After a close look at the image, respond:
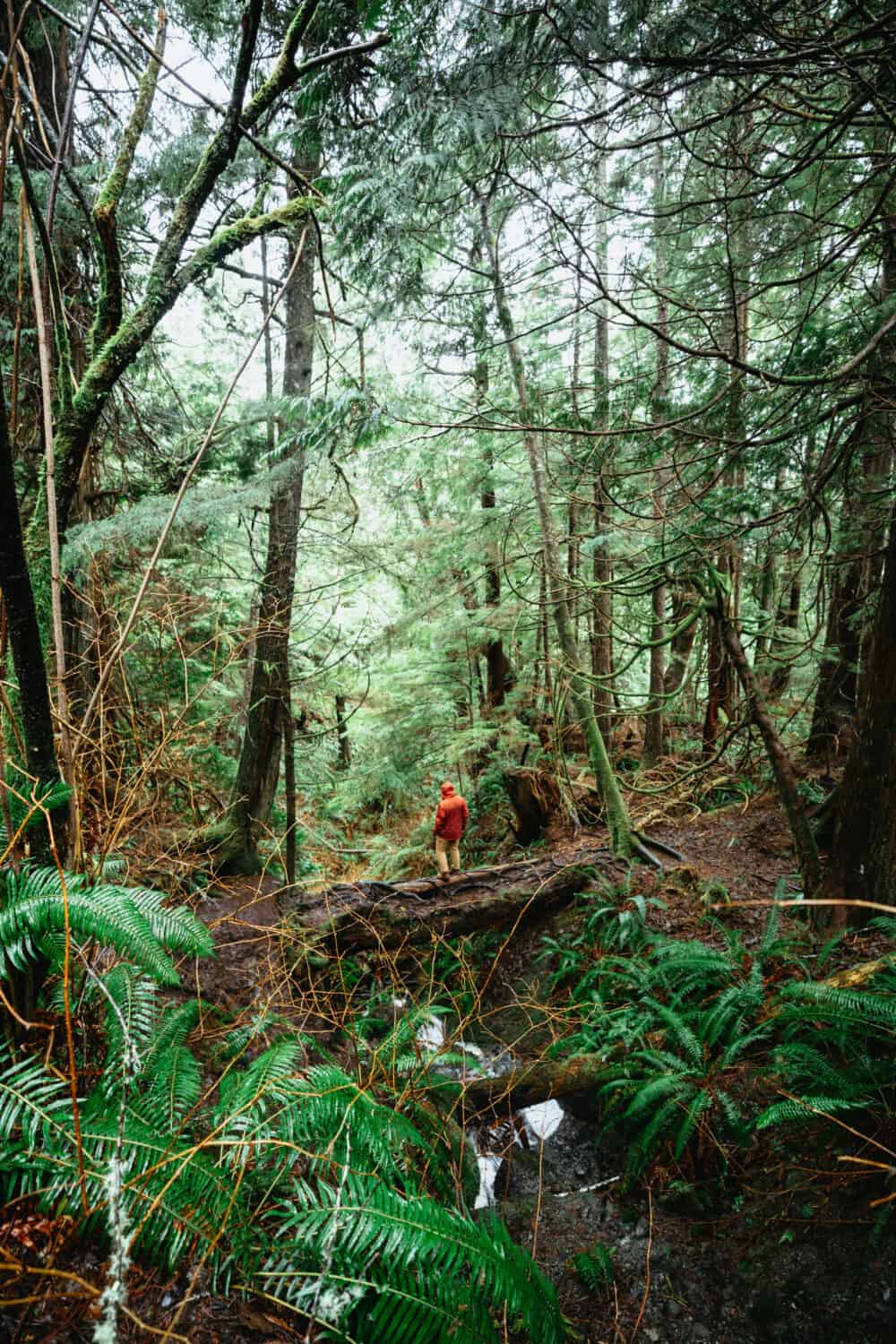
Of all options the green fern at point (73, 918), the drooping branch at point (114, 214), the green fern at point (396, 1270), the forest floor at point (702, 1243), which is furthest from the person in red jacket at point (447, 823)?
the drooping branch at point (114, 214)

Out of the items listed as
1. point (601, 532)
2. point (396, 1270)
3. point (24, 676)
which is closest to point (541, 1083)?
point (396, 1270)

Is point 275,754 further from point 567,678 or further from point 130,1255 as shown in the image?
point 130,1255

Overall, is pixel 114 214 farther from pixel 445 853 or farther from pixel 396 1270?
pixel 445 853

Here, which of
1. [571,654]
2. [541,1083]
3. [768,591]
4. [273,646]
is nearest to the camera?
[541,1083]

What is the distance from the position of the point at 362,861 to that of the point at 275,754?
3940mm

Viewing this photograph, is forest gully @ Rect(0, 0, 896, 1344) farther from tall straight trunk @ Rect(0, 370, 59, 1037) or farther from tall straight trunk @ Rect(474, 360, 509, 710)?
tall straight trunk @ Rect(474, 360, 509, 710)

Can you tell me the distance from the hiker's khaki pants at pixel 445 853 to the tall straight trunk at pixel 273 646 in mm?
2113

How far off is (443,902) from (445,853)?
78 cm

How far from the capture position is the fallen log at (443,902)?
20.5 feet

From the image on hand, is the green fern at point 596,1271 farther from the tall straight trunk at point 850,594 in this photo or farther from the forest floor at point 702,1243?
the tall straight trunk at point 850,594

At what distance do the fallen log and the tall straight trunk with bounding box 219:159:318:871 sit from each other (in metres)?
1.04

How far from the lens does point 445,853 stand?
7453mm

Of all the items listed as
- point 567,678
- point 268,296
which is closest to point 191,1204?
point 567,678

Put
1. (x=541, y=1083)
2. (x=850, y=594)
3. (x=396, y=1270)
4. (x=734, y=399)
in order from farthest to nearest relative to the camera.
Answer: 1. (x=850, y=594)
2. (x=541, y=1083)
3. (x=734, y=399)
4. (x=396, y=1270)
